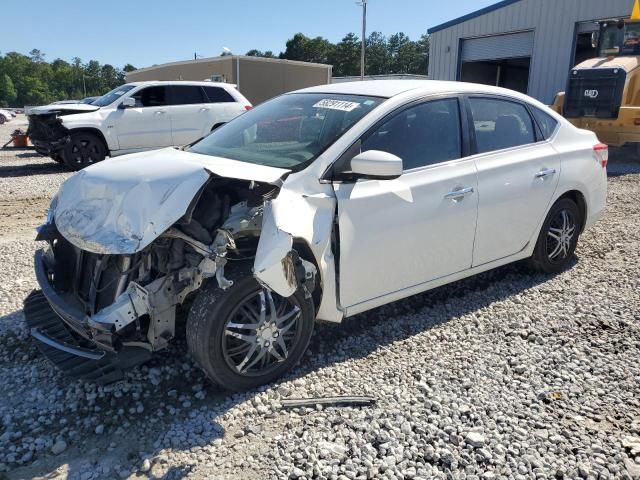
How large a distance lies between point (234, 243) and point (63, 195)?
127cm

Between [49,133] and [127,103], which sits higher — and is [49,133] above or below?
below

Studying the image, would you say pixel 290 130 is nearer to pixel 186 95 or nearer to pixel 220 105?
pixel 220 105

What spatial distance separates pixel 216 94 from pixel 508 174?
32.7 feet

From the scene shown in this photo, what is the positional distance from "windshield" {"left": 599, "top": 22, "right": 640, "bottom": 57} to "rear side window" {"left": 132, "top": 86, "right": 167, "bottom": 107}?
1105 cm

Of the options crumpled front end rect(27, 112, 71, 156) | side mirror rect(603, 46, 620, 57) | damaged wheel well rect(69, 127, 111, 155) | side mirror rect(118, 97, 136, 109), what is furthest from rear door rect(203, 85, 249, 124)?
side mirror rect(603, 46, 620, 57)

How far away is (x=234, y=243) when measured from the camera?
10.1 ft

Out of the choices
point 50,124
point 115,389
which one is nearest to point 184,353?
point 115,389

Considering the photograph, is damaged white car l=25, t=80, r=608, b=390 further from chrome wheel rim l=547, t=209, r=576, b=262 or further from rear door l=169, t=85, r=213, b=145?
rear door l=169, t=85, r=213, b=145

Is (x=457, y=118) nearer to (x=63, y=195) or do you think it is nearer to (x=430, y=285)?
(x=430, y=285)

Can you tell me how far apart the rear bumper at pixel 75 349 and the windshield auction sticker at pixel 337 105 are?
2.11 metres

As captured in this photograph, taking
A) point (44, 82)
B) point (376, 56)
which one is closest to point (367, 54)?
point (376, 56)

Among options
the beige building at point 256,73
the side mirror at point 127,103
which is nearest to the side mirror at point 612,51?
the side mirror at point 127,103

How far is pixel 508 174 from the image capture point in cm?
428

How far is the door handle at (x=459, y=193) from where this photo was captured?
12.6 feet
